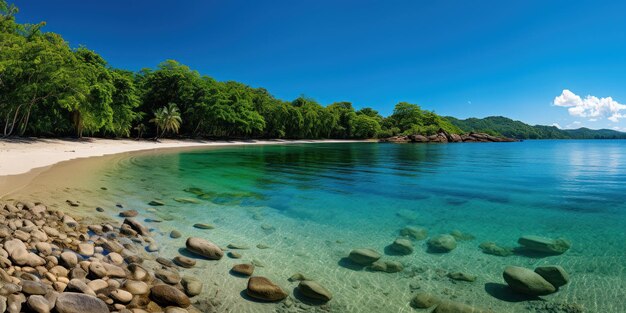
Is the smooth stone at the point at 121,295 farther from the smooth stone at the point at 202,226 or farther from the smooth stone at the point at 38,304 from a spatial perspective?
the smooth stone at the point at 202,226

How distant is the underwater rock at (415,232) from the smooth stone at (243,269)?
4.17 meters

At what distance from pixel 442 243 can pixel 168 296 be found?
5.71 m

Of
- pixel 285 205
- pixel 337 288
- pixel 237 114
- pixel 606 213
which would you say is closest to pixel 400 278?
pixel 337 288

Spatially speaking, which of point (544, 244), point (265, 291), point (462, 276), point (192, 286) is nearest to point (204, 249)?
point (192, 286)

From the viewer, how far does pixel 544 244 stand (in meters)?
7.28

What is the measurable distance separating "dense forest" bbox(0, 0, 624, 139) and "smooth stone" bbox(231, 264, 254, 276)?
3182cm

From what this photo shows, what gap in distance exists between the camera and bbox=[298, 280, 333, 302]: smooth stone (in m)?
4.91

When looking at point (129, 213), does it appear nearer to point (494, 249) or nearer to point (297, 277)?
point (297, 277)

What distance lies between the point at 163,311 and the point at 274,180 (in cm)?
1335

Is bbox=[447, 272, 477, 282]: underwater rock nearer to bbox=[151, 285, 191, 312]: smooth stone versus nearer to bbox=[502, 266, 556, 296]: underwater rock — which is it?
bbox=[502, 266, 556, 296]: underwater rock

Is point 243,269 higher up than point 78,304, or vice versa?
point 78,304

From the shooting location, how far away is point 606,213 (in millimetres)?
10609

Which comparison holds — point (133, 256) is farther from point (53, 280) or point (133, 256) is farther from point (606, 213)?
point (606, 213)

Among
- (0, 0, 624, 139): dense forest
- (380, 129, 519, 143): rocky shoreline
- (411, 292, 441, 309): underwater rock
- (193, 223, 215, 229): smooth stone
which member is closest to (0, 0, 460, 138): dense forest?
(0, 0, 624, 139): dense forest
